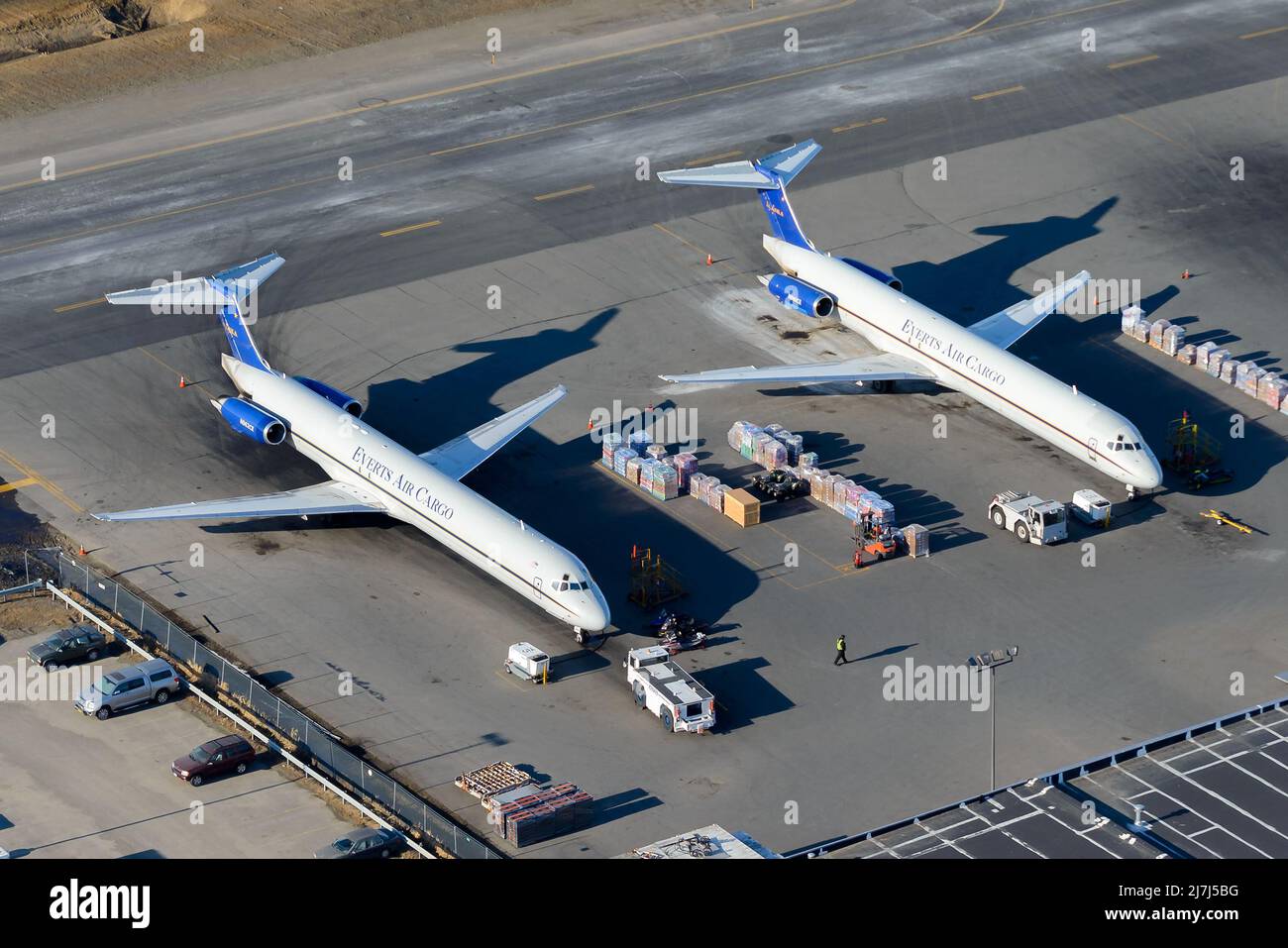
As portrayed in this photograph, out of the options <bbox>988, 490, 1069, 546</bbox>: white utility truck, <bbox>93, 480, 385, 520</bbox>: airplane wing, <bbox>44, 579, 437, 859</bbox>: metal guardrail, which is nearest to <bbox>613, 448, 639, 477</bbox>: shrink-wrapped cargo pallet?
<bbox>93, 480, 385, 520</bbox>: airplane wing

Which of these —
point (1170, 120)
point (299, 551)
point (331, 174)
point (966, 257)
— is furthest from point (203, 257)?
point (1170, 120)

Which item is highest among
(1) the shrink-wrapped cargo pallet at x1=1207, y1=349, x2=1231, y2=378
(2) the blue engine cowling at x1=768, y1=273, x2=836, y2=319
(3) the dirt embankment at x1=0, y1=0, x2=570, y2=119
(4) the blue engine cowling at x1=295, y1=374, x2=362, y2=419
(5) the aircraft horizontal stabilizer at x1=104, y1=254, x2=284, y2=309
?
(3) the dirt embankment at x1=0, y1=0, x2=570, y2=119

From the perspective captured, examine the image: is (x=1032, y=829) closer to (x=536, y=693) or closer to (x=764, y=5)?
(x=536, y=693)

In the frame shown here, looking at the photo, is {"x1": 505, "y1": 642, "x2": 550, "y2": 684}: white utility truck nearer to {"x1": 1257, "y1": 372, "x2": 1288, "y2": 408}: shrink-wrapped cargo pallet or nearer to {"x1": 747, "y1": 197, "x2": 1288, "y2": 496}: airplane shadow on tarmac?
{"x1": 747, "y1": 197, "x2": 1288, "y2": 496}: airplane shadow on tarmac

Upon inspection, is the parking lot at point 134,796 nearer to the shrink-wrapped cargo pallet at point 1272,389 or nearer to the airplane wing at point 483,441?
the airplane wing at point 483,441

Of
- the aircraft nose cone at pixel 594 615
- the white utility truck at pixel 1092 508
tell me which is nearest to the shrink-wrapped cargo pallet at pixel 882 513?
the white utility truck at pixel 1092 508

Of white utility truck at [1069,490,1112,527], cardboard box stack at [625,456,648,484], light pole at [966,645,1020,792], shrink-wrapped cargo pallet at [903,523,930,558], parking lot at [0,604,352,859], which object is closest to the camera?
parking lot at [0,604,352,859]
